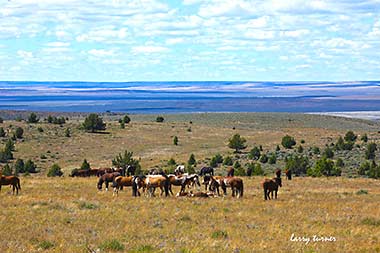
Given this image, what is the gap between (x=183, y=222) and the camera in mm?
18734

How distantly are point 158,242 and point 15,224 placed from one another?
4683mm

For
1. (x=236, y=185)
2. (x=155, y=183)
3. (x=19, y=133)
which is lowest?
(x=19, y=133)

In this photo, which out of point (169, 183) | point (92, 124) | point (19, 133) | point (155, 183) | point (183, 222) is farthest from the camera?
point (92, 124)

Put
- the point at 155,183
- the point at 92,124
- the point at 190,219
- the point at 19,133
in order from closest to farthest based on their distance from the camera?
the point at 190,219 → the point at 155,183 → the point at 19,133 → the point at 92,124

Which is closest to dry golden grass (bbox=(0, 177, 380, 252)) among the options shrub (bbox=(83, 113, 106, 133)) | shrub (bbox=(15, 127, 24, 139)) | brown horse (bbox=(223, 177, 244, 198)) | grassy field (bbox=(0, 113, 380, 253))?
grassy field (bbox=(0, 113, 380, 253))

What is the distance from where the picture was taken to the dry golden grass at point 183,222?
1477 centimetres

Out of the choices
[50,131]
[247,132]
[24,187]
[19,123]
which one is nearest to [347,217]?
[24,187]

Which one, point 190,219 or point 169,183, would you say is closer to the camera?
point 190,219

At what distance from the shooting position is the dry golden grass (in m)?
14.8

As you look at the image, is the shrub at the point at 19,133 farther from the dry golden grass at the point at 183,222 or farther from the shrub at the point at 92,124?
the dry golden grass at the point at 183,222
